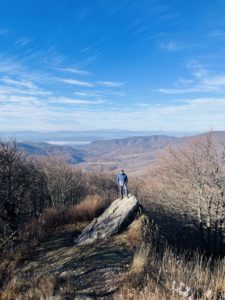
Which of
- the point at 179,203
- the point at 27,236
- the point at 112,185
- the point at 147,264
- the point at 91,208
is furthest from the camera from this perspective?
the point at 112,185

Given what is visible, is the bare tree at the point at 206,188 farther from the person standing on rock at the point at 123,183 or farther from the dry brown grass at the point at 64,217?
the dry brown grass at the point at 64,217

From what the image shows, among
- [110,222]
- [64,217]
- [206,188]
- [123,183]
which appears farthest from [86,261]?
[206,188]

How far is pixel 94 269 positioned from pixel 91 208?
7968 mm

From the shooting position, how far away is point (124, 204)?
15133 millimetres

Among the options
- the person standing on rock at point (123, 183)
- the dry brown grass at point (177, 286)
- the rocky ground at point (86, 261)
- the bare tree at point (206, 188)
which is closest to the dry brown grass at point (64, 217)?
the rocky ground at point (86, 261)

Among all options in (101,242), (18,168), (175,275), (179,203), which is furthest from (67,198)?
(175,275)

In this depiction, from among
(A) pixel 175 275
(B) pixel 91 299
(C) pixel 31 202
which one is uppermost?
(A) pixel 175 275

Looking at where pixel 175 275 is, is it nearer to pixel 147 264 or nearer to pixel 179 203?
pixel 147 264

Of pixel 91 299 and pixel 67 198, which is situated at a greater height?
pixel 91 299

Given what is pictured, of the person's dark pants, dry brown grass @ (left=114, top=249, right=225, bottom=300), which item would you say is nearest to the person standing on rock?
the person's dark pants

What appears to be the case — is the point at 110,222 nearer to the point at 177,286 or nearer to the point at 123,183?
the point at 123,183

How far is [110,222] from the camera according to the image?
45.8 feet

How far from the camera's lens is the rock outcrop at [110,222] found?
43.2 feet

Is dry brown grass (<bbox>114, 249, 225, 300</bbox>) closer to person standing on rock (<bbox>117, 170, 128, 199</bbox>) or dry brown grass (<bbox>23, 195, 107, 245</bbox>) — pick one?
dry brown grass (<bbox>23, 195, 107, 245</bbox>)
